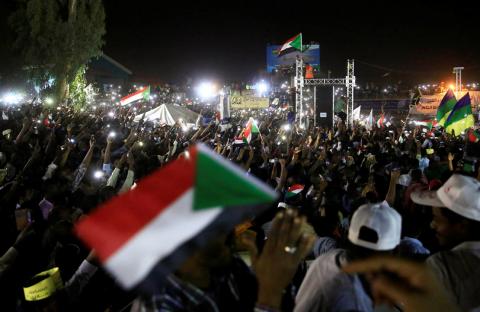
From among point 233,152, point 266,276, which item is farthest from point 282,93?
point 266,276

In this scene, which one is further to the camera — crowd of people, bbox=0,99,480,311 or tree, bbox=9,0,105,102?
tree, bbox=9,0,105,102

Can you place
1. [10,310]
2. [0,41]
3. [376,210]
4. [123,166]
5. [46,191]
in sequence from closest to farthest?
[376,210], [10,310], [46,191], [123,166], [0,41]

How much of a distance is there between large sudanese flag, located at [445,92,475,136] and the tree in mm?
22103

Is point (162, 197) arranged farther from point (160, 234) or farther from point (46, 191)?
point (46, 191)

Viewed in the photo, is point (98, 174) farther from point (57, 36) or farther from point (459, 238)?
point (57, 36)

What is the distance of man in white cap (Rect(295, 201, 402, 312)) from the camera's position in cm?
214

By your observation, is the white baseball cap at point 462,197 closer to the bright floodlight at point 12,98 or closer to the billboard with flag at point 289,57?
the bright floodlight at point 12,98

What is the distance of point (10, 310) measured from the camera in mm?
3551

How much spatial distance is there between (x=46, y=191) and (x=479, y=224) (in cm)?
487

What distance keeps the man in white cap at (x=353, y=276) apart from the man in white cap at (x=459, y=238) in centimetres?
49

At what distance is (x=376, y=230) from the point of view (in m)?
2.29

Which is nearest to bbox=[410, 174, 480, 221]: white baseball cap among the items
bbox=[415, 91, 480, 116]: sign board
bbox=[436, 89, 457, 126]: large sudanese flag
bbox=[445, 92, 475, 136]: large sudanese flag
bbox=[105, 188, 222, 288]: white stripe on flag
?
bbox=[105, 188, 222, 288]: white stripe on flag

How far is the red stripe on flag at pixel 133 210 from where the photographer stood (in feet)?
4.38

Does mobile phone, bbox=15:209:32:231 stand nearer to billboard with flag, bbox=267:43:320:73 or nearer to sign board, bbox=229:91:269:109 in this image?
sign board, bbox=229:91:269:109
